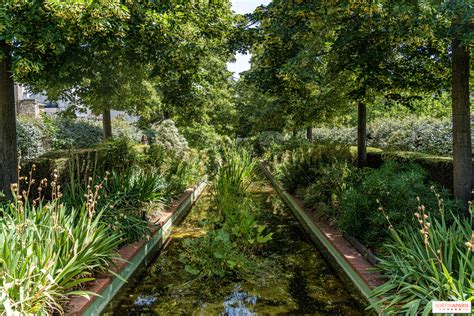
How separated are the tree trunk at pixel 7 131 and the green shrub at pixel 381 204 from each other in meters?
5.79

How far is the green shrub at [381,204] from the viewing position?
5.02 meters

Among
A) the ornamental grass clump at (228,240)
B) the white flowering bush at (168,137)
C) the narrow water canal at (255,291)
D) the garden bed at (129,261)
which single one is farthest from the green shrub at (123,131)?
the narrow water canal at (255,291)

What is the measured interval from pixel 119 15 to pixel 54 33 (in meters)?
0.89

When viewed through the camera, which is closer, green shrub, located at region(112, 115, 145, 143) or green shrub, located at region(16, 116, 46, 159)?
green shrub, located at region(16, 116, 46, 159)

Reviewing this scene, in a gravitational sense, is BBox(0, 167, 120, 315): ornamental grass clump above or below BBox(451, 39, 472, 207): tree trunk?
below

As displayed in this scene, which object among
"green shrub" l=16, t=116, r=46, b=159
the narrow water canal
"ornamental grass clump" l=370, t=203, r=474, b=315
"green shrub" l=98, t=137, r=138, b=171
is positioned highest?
"green shrub" l=16, t=116, r=46, b=159

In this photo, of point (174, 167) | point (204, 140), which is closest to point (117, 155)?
point (174, 167)

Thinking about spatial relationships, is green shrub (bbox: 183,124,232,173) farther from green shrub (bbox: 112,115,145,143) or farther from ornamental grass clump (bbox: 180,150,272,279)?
ornamental grass clump (bbox: 180,150,272,279)

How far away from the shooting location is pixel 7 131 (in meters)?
6.50

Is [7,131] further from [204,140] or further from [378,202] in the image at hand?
[204,140]

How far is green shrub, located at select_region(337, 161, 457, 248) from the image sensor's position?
502 centimetres

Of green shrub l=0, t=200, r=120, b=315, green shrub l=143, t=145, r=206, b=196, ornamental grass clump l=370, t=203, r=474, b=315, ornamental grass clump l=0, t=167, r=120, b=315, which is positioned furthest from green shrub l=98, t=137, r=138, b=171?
ornamental grass clump l=370, t=203, r=474, b=315

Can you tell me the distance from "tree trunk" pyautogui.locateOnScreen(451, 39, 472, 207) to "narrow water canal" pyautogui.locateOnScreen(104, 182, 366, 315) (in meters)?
2.54

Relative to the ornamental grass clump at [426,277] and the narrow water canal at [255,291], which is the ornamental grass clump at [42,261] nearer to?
the narrow water canal at [255,291]
